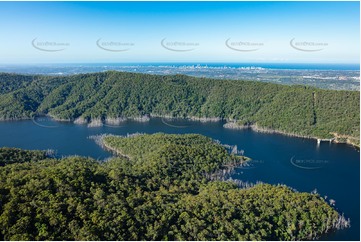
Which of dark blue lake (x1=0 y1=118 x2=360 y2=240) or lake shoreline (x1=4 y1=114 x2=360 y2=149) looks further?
lake shoreline (x1=4 y1=114 x2=360 y2=149)

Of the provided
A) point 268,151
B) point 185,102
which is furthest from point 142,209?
point 185,102

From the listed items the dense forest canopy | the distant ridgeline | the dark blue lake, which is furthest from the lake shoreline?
the dense forest canopy

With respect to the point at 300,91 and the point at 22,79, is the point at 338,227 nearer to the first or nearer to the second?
the point at 300,91

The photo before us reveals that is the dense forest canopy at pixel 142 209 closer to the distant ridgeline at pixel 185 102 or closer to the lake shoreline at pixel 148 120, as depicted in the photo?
the lake shoreline at pixel 148 120

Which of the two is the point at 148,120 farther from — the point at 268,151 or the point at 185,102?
the point at 268,151

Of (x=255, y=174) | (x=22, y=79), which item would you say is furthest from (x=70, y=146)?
(x=22, y=79)

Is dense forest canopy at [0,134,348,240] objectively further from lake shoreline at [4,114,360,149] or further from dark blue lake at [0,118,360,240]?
lake shoreline at [4,114,360,149]

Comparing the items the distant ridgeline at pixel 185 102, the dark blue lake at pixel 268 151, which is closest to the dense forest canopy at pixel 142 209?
the dark blue lake at pixel 268 151
